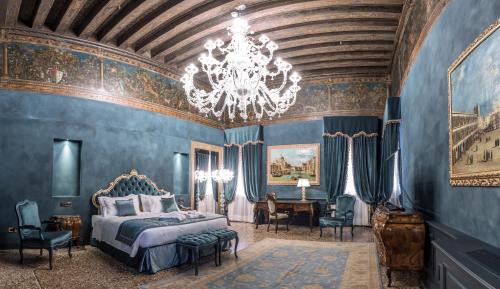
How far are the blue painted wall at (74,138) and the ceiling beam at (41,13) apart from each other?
1.43 metres

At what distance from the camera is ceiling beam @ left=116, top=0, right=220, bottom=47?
6016 mm

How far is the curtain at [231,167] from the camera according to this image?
37.4 ft

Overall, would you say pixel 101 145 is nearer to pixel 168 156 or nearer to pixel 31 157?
pixel 31 157

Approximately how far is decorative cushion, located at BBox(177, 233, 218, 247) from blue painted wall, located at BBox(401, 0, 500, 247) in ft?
10.6

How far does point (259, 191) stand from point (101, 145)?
519 cm

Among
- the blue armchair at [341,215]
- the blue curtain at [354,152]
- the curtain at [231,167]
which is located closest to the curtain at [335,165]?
the blue curtain at [354,152]

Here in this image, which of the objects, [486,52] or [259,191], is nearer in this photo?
[486,52]

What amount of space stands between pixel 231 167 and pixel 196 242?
6.34 meters

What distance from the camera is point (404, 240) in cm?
422

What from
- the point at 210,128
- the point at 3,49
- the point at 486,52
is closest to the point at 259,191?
the point at 210,128

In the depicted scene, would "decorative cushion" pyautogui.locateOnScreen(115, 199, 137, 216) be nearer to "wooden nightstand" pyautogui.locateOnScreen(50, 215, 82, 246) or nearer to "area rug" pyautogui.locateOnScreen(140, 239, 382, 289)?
"wooden nightstand" pyautogui.locateOnScreen(50, 215, 82, 246)

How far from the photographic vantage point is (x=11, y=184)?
→ 6566 millimetres

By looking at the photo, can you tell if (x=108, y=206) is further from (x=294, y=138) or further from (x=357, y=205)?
(x=357, y=205)

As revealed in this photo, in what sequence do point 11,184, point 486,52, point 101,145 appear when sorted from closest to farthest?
1. point 486,52
2. point 11,184
3. point 101,145
